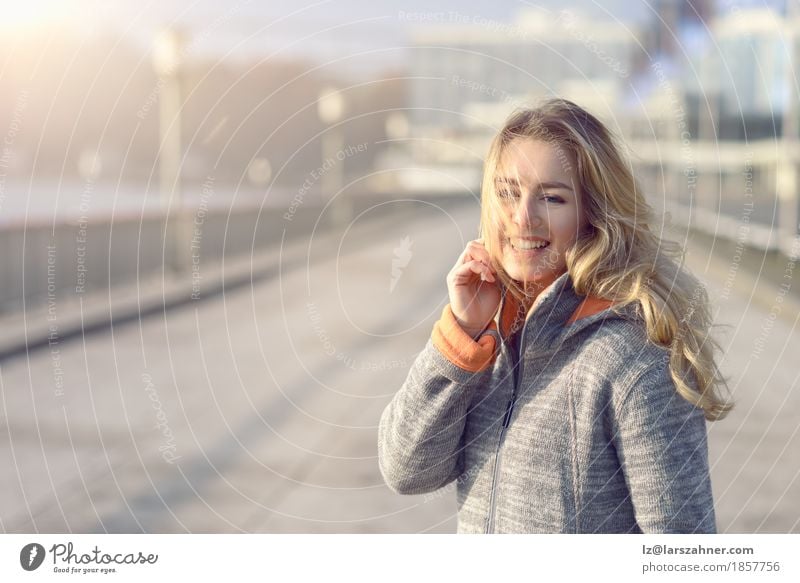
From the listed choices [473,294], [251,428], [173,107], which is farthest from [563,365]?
[173,107]

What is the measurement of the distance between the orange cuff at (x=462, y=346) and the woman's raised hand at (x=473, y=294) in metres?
0.02

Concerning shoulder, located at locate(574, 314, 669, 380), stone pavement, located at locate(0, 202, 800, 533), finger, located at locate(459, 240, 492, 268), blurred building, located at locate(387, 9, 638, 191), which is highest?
blurred building, located at locate(387, 9, 638, 191)

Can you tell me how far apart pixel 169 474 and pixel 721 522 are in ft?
10.1

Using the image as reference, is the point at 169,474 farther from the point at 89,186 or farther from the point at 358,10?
the point at 358,10

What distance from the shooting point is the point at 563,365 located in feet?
5.60

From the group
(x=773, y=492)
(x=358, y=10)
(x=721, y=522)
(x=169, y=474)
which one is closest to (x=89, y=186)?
(x=358, y=10)

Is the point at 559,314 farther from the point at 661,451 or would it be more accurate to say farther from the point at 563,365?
the point at 661,451

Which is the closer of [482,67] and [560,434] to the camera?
[560,434]

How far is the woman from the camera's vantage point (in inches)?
63.6

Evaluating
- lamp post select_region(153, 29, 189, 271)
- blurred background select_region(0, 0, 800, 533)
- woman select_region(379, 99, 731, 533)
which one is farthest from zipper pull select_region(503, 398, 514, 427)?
lamp post select_region(153, 29, 189, 271)

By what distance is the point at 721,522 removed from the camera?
4.74m

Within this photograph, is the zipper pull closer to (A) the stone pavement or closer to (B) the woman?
(B) the woman

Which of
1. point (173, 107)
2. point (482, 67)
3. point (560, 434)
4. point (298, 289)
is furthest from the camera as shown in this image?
point (298, 289)

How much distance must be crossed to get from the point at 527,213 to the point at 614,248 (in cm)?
17
